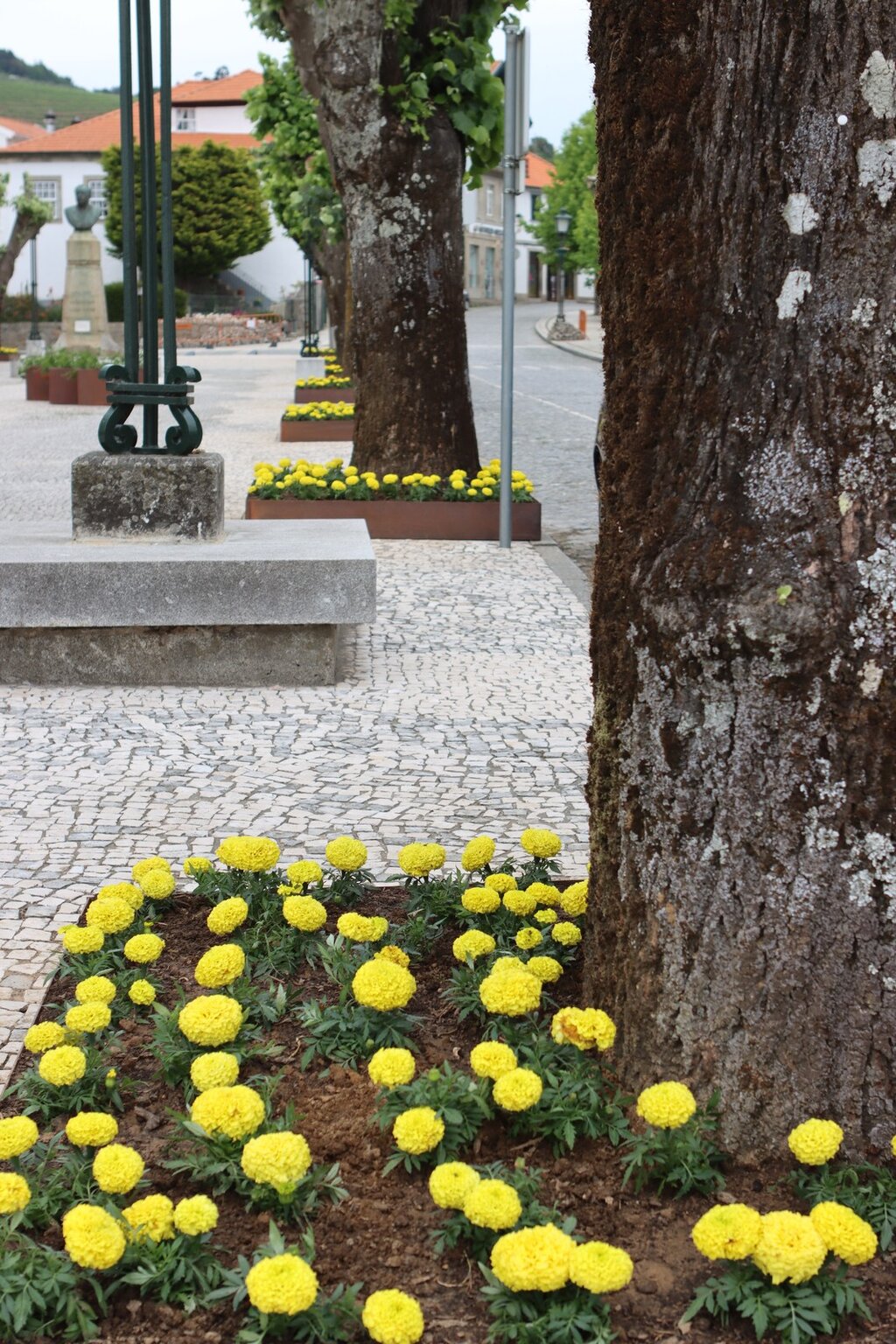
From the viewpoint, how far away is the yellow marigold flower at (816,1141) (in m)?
2.31

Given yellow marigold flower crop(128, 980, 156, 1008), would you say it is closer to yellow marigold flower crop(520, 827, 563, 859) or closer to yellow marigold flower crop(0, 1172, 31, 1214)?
yellow marigold flower crop(0, 1172, 31, 1214)

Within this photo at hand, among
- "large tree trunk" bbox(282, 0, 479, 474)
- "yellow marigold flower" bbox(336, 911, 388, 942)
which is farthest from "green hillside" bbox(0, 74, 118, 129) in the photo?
"yellow marigold flower" bbox(336, 911, 388, 942)

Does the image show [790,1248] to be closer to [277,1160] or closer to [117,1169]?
[277,1160]

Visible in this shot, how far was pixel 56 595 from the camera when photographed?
618 cm

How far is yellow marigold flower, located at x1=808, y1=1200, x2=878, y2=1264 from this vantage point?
6.95ft

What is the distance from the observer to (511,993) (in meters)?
2.70

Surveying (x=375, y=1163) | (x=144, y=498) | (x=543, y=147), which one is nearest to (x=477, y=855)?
(x=375, y=1163)

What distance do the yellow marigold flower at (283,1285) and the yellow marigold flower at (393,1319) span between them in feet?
0.26

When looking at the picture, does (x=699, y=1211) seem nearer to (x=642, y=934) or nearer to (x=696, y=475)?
(x=642, y=934)

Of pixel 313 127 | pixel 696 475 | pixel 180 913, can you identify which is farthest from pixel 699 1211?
pixel 313 127

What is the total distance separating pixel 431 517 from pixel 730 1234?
28.8 feet

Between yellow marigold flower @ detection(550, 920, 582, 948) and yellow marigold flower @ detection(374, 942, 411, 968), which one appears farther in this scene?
yellow marigold flower @ detection(550, 920, 582, 948)

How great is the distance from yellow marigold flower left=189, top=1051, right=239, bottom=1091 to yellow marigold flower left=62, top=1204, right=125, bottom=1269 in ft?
1.30

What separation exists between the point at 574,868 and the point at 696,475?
1.94 meters
